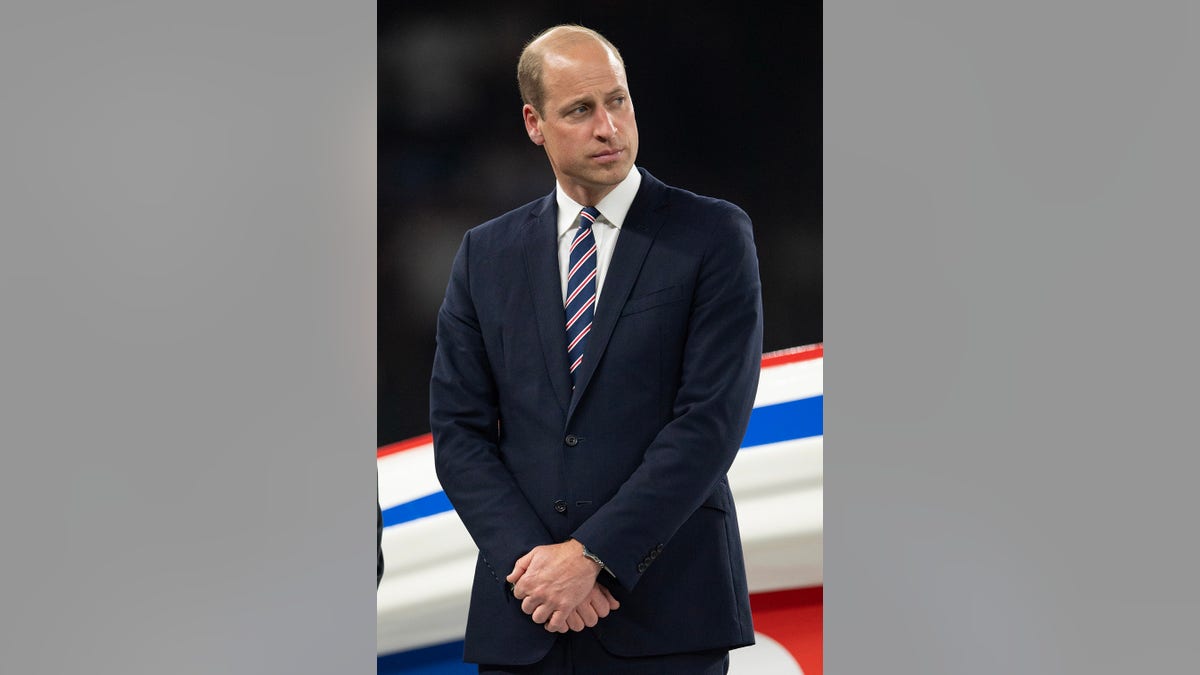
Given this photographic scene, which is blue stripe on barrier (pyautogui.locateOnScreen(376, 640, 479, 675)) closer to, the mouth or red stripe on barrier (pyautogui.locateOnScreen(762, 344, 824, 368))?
red stripe on barrier (pyautogui.locateOnScreen(762, 344, 824, 368))

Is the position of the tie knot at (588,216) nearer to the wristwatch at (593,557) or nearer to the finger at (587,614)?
the wristwatch at (593,557)

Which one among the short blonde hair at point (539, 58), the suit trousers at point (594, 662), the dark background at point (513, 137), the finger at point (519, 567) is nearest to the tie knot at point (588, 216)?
the short blonde hair at point (539, 58)

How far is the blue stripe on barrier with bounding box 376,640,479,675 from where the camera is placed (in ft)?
10.8

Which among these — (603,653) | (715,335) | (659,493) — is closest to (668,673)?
(603,653)

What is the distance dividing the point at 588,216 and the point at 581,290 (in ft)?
0.48

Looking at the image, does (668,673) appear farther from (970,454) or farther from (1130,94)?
(1130,94)

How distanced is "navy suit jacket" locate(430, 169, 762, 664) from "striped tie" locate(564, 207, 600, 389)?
0.03m

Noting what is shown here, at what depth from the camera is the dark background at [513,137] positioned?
10.7 feet

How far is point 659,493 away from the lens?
8.21 ft
